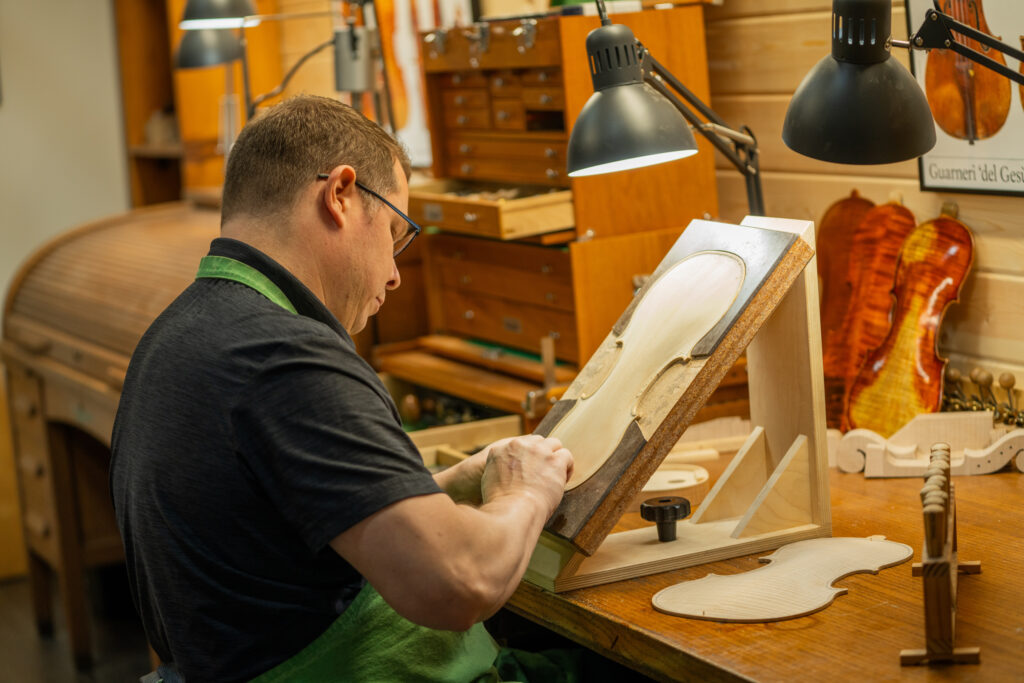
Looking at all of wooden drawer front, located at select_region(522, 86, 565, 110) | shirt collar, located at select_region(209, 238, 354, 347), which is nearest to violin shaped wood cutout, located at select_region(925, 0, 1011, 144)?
wooden drawer front, located at select_region(522, 86, 565, 110)

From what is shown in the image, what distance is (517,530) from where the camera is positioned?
1.33 metres

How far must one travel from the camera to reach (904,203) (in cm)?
229

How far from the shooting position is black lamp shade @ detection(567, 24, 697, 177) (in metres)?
1.68

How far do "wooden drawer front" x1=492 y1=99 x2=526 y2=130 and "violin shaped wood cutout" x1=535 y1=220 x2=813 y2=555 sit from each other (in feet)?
3.18

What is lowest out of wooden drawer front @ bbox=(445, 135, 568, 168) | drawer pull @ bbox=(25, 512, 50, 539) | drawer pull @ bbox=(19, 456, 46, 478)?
drawer pull @ bbox=(25, 512, 50, 539)

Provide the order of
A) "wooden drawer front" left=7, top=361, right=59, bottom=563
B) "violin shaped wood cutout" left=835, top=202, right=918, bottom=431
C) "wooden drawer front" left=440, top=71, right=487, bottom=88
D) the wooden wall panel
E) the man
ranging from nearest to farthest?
1. the man
2. the wooden wall panel
3. "violin shaped wood cutout" left=835, top=202, right=918, bottom=431
4. "wooden drawer front" left=440, top=71, right=487, bottom=88
5. "wooden drawer front" left=7, top=361, right=59, bottom=563

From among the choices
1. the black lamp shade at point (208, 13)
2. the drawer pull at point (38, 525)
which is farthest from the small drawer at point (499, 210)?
the drawer pull at point (38, 525)

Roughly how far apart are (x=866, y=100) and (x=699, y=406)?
1.50ft

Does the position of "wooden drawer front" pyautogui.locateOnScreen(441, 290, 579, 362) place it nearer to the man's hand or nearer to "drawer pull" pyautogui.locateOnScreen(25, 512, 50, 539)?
the man's hand

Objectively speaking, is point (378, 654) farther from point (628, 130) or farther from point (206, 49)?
point (206, 49)

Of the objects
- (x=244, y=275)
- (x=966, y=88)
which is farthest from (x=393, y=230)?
(x=966, y=88)

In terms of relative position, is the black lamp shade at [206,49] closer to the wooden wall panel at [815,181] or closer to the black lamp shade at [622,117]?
the wooden wall panel at [815,181]

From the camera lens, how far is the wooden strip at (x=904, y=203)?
207 centimetres

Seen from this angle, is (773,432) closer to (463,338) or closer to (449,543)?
(449,543)
